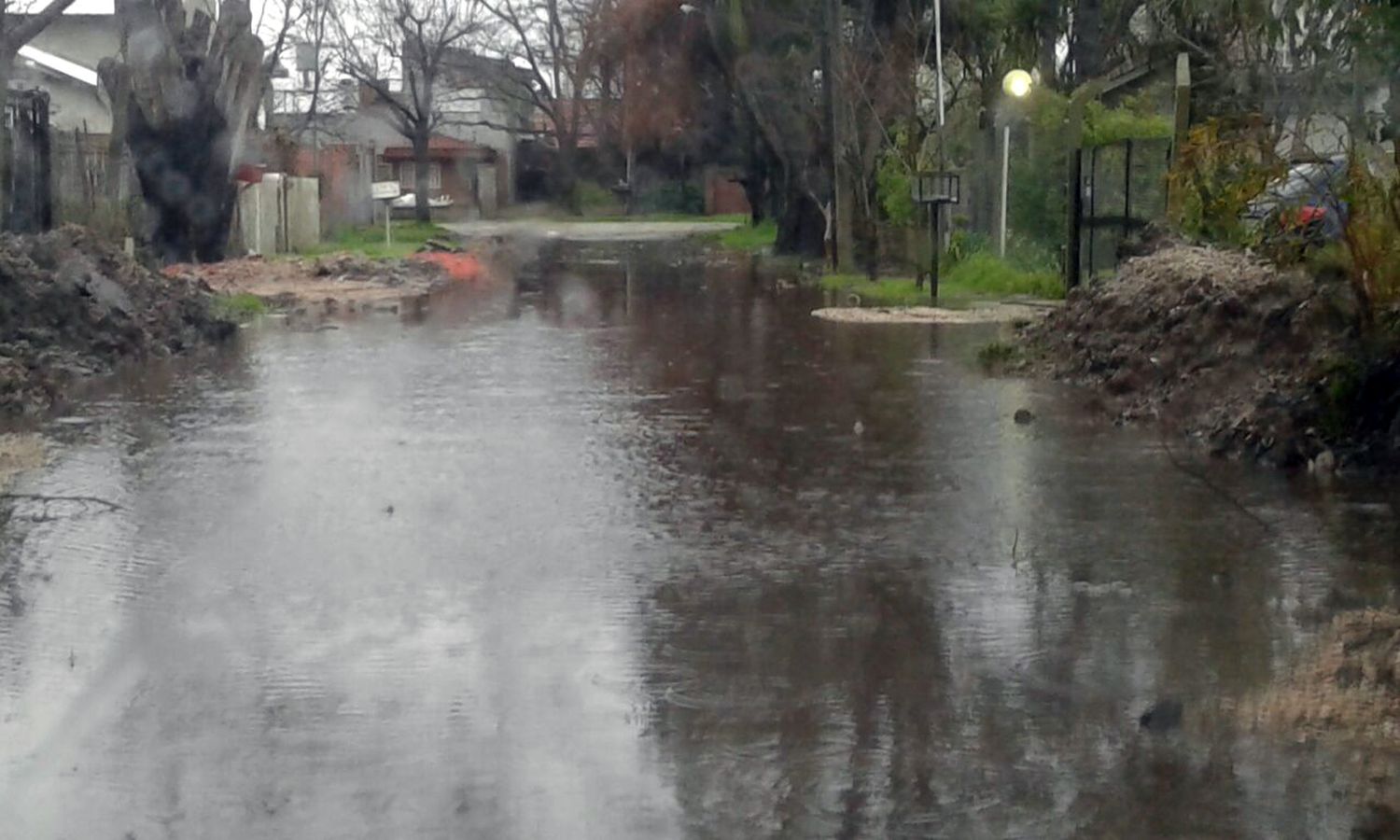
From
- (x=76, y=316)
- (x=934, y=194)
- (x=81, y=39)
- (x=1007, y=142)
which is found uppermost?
(x=81, y=39)

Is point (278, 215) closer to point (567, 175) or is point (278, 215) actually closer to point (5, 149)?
point (5, 149)

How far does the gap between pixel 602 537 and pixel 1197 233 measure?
9932 millimetres

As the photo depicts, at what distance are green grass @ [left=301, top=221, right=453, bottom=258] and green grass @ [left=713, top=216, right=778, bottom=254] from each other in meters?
7.47

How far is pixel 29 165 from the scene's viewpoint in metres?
26.6

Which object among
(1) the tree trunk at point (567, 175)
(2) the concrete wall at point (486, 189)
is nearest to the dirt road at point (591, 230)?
(1) the tree trunk at point (567, 175)

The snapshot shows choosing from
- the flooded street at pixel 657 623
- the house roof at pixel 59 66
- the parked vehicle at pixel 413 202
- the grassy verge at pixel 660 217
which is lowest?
the flooded street at pixel 657 623

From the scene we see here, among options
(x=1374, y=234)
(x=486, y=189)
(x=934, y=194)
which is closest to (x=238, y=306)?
(x=934, y=194)

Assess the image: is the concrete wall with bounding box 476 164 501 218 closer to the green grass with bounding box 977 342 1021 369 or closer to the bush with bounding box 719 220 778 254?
the bush with bounding box 719 220 778 254

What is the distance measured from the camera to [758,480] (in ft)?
38.0

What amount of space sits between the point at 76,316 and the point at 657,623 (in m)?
11.3

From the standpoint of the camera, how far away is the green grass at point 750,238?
4801cm

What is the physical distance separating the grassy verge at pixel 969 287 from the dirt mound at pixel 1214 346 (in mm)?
7906

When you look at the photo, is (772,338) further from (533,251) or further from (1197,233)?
(533,251)

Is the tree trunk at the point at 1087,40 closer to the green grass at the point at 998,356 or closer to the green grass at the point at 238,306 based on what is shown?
the green grass at the point at 238,306
